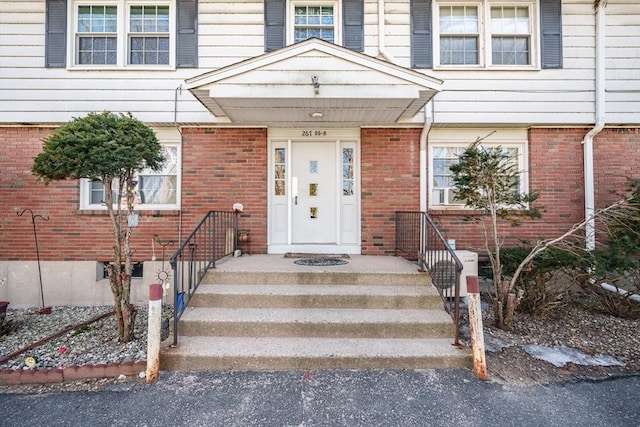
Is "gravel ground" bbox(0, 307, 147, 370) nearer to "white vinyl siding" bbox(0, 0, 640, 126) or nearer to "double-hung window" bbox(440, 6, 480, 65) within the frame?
"white vinyl siding" bbox(0, 0, 640, 126)

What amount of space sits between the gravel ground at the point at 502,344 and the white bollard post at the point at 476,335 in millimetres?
175

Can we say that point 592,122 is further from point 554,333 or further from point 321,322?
point 321,322

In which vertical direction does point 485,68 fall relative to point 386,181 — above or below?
above

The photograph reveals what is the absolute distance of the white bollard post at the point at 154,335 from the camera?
10.7 feet

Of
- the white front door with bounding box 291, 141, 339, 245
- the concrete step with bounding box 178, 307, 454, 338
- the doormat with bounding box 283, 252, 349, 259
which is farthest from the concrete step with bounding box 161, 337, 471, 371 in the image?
the white front door with bounding box 291, 141, 339, 245

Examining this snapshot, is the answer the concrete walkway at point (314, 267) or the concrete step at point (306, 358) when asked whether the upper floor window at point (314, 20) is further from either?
the concrete step at point (306, 358)

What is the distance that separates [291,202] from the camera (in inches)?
250

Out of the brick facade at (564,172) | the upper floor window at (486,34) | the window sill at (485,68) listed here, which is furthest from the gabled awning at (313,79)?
the brick facade at (564,172)

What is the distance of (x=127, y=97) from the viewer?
19.8ft

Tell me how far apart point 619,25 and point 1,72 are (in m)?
11.2

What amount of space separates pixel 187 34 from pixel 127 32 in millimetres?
1128

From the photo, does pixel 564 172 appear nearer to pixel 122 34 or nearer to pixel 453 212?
pixel 453 212

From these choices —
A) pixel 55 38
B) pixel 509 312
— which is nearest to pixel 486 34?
pixel 509 312

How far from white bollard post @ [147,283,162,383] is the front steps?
13 cm
